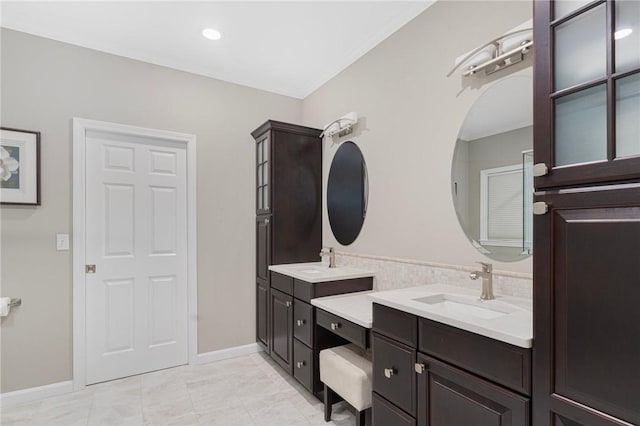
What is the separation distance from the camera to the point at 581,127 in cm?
100

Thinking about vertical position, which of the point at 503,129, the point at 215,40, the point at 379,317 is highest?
the point at 215,40

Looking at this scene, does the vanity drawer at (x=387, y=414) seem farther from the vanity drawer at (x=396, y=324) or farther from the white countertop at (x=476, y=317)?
the white countertop at (x=476, y=317)

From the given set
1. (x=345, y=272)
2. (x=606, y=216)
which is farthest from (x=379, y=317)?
(x=606, y=216)

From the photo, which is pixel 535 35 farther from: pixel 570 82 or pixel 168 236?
pixel 168 236

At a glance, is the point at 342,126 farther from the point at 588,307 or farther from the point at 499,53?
the point at 588,307

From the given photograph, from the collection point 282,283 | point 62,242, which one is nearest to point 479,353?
point 282,283

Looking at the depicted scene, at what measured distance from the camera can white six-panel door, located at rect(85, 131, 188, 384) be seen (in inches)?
106

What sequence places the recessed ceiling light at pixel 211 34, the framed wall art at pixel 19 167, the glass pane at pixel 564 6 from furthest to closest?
1. the recessed ceiling light at pixel 211 34
2. the framed wall art at pixel 19 167
3. the glass pane at pixel 564 6

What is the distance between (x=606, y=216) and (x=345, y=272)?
1.80 meters

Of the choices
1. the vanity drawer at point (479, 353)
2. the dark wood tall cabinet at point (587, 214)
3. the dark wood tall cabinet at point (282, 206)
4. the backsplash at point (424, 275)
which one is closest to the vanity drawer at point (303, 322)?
Answer: the dark wood tall cabinet at point (282, 206)

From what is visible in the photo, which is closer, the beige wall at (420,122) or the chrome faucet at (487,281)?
the chrome faucet at (487,281)

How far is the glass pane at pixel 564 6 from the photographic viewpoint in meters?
1.01

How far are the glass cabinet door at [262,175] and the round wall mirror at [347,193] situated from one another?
1.95 ft

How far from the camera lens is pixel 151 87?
9.50 ft
